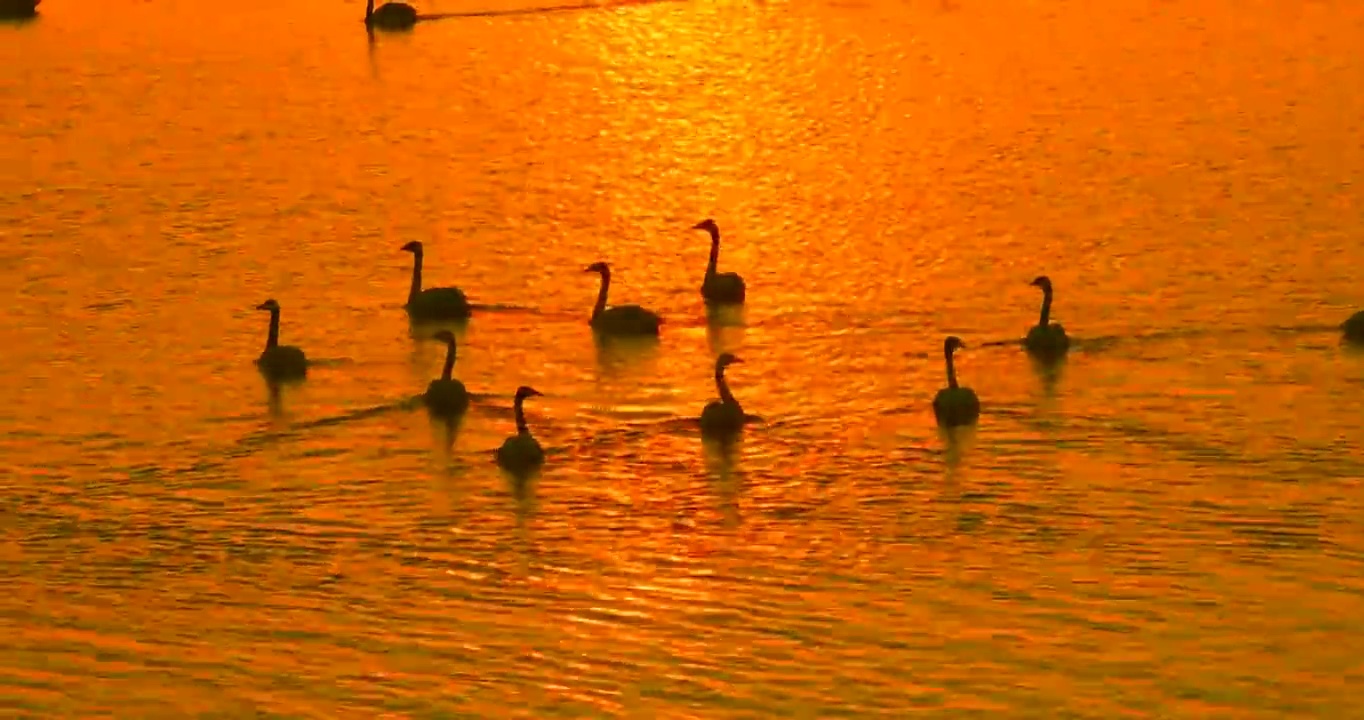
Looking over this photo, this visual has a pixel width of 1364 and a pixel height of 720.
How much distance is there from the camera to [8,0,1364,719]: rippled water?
21125 mm

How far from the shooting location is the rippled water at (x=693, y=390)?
69.3 feet

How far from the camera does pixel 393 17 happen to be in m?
A: 52.1

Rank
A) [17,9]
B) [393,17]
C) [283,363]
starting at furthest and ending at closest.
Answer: [17,9]
[393,17]
[283,363]

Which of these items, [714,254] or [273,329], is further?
[714,254]

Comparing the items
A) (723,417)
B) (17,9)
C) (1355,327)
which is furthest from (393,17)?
(723,417)

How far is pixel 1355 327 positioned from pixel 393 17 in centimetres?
2668

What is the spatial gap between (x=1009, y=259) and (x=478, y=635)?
42.3 ft

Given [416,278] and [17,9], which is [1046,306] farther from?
[17,9]

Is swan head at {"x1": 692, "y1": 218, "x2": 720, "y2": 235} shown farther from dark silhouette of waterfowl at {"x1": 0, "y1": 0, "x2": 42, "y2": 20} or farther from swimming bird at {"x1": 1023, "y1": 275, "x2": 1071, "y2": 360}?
dark silhouette of waterfowl at {"x1": 0, "y1": 0, "x2": 42, "y2": 20}

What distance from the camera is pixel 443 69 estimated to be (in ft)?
158

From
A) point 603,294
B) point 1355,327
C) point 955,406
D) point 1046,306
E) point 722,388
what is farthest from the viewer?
point 603,294

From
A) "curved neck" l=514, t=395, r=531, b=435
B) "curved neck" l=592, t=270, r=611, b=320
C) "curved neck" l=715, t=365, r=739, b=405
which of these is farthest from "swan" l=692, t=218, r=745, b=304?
"curved neck" l=514, t=395, r=531, b=435

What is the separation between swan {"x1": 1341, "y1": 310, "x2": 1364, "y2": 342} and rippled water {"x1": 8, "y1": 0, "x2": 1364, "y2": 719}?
17 centimetres

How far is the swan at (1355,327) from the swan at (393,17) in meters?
26.4
